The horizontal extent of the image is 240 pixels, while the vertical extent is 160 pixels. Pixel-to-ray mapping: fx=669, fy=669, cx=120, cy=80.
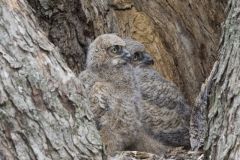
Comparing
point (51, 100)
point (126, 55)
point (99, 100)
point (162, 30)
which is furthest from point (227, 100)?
point (162, 30)

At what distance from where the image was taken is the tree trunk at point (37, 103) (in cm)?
305

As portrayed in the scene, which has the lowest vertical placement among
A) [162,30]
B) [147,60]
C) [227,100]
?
[227,100]

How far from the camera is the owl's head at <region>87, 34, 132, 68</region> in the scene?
4664 mm

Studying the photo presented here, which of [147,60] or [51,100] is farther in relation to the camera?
[147,60]

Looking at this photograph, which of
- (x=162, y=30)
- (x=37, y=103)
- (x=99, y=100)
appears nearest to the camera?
(x=37, y=103)

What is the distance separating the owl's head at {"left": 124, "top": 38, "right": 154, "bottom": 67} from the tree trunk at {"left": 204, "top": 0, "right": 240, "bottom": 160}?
55.2 inches

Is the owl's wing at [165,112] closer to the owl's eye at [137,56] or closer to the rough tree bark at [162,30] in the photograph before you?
the owl's eye at [137,56]

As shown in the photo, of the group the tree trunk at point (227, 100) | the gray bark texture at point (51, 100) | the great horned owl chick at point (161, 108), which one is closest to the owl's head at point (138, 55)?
the great horned owl chick at point (161, 108)

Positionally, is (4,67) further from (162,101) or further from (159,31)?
(159,31)

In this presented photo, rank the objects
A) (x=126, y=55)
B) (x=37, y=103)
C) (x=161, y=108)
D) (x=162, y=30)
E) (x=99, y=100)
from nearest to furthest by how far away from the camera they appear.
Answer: (x=37, y=103), (x=99, y=100), (x=161, y=108), (x=126, y=55), (x=162, y=30)

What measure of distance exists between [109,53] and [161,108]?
548 mm

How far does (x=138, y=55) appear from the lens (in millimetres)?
4773

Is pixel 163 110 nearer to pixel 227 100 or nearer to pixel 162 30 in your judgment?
pixel 162 30

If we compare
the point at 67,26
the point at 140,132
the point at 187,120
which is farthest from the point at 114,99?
the point at 67,26
